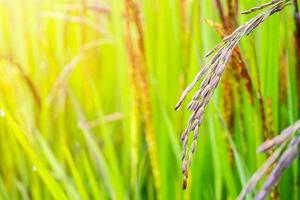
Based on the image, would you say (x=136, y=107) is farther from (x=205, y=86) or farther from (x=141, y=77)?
(x=205, y=86)

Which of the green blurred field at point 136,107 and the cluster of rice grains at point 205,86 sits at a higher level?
the cluster of rice grains at point 205,86

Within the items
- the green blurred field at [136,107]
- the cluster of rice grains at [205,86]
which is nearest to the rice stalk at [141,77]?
the green blurred field at [136,107]

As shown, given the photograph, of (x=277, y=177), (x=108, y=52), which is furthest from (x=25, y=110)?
(x=277, y=177)

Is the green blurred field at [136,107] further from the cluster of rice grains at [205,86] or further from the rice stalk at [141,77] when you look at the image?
the cluster of rice grains at [205,86]

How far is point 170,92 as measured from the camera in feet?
2.90

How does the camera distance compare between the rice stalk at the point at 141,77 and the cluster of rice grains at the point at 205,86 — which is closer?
the cluster of rice grains at the point at 205,86

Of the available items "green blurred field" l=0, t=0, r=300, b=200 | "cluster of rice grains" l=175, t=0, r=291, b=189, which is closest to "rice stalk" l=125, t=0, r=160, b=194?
"green blurred field" l=0, t=0, r=300, b=200

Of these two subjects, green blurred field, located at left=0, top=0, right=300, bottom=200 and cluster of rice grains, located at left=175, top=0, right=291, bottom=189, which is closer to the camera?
cluster of rice grains, located at left=175, top=0, right=291, bottom=189

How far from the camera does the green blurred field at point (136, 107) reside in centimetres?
70

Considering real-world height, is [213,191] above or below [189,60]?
below

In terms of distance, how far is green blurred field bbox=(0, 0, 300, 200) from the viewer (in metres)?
0.70

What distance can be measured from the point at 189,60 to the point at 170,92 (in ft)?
0.29

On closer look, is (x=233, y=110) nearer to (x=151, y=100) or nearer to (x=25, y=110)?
(x=151, y=100)

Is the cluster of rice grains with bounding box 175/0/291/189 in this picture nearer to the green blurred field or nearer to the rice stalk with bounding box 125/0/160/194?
the green blurred field
